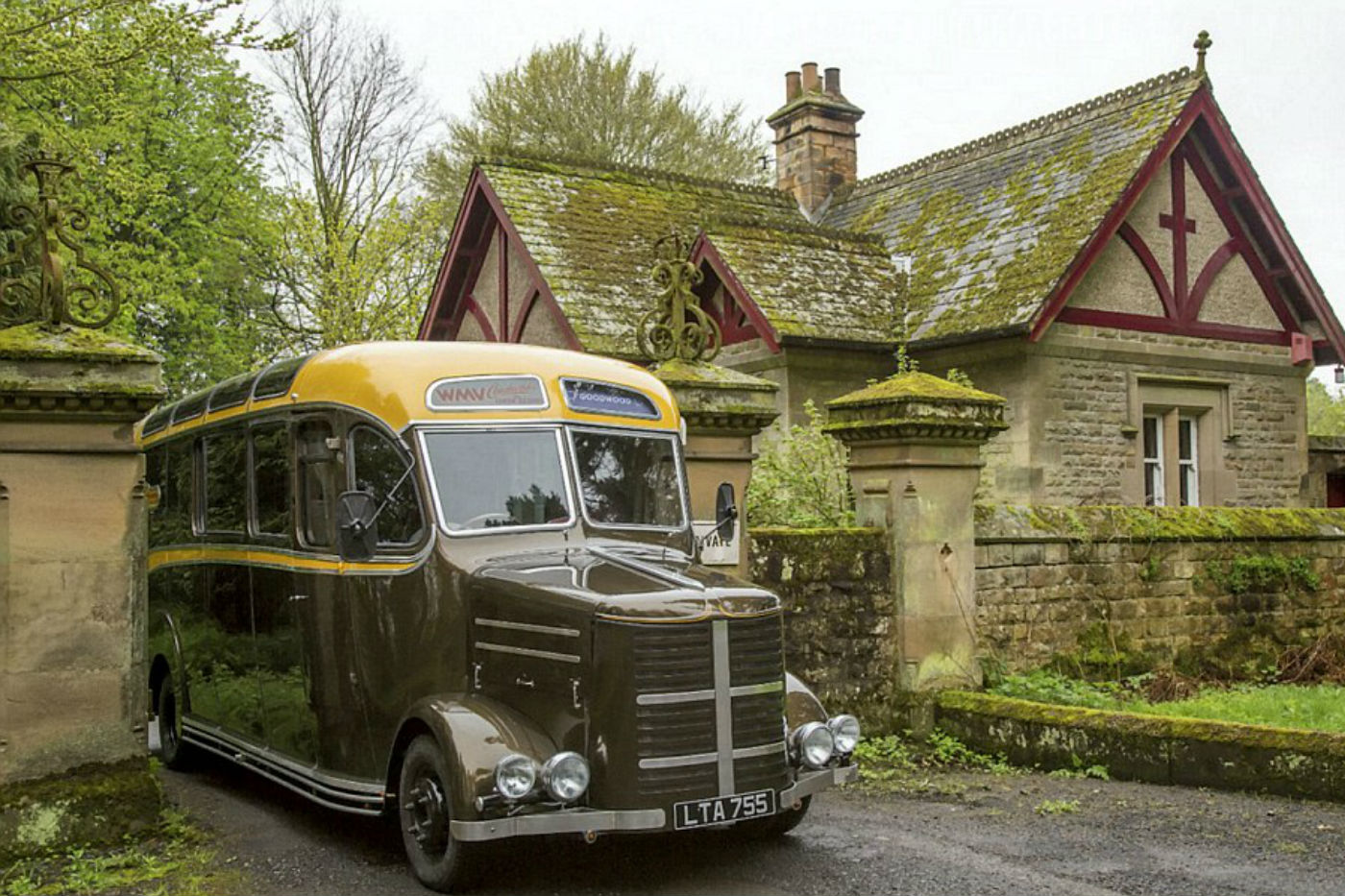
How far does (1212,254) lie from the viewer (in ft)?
60.5

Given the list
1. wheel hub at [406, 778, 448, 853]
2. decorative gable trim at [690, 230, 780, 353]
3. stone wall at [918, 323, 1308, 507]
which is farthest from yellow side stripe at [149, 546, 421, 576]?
stone wall at [918, 323, 1308, 507]

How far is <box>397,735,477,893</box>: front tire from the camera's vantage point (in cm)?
601

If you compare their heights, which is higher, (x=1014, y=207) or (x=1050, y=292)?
(x=1014, y=207)

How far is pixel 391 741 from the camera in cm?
663

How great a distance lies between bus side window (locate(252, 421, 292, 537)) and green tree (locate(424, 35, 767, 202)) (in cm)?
2720

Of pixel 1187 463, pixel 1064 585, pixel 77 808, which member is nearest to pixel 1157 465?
pixel 1187 463

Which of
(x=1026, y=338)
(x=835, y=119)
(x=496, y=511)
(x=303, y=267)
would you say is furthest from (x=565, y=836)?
(x=303, y=267)

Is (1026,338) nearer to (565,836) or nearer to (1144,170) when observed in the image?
(1144,170)

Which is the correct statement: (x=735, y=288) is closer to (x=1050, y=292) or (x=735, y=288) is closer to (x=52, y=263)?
(x=1050, y=292)

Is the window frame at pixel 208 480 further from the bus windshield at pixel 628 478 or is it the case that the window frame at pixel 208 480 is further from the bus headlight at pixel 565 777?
the bus headlight at pixel 565 777

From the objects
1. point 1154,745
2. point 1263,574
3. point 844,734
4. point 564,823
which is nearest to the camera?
point 564,823

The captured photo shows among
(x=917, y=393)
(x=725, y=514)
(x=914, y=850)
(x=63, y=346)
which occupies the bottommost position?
(x=914, y=850)

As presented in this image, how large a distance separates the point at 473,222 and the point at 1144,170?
1011 cm

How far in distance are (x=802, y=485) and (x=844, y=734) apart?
4933 mm
